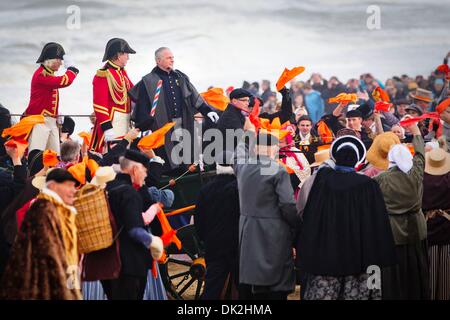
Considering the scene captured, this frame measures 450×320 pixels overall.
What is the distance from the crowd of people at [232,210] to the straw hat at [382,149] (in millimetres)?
13

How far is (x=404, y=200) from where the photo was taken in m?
8.87

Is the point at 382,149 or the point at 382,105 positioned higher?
the point at 382,105

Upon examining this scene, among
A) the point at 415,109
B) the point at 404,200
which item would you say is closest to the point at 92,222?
the point at 404,200

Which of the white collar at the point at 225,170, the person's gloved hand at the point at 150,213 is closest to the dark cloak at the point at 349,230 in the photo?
the white collar at the point at 225,170

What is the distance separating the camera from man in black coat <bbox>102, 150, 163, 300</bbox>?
25.9ft

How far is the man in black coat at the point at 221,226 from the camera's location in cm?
873

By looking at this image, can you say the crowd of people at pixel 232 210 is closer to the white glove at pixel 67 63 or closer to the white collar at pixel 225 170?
the white collar at pixel 225 170

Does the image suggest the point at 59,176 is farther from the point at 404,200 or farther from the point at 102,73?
the point at 102,73

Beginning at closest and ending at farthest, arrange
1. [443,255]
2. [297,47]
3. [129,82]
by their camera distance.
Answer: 1. [443,255]
2. [129,82]
3. [297,47]

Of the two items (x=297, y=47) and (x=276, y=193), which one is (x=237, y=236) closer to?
(x=276, y=193)

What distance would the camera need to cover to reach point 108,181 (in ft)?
26.7

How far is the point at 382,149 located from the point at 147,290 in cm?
252
